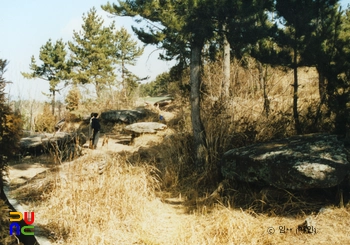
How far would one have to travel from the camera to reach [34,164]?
8.34 m

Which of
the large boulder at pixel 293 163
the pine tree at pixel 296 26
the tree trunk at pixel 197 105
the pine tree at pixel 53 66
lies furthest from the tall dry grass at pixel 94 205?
the pine tree at pixel 53 66

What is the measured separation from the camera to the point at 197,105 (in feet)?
19.9

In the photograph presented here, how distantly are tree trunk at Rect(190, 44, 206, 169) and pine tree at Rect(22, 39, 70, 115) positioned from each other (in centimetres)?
1954

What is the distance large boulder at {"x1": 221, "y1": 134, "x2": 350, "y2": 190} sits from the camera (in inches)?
153

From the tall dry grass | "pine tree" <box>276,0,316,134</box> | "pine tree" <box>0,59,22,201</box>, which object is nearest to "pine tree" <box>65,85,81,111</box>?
the tall dry grass

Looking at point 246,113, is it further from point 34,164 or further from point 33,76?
point 33,76

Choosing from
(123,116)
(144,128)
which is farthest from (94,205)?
(123,116)

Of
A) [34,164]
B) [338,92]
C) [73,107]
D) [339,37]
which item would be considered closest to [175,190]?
[338,92]

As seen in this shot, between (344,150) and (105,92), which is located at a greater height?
(105,92)

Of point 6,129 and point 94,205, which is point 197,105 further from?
point 6,129

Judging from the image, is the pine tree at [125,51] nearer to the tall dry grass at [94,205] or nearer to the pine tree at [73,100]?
the pine tree at [73,100]

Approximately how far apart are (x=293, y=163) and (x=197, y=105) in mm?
2461

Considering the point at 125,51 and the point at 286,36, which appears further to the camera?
the point at 125,51

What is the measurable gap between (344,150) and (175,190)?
9.93 feet
